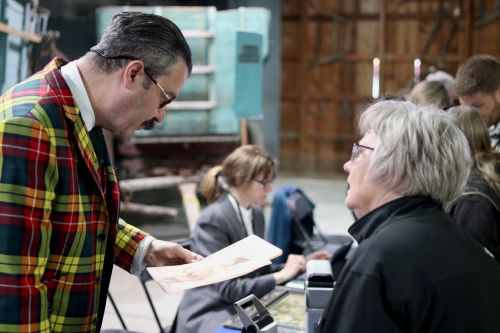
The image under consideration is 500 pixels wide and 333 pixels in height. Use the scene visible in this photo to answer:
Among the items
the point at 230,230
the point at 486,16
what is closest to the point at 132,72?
the point at 230,230

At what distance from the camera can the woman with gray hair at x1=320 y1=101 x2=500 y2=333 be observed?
153 centimetres

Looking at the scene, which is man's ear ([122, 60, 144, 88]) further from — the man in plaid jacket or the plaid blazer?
the plaid blazer

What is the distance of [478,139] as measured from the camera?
10.2 feet

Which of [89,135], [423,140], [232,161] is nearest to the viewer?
[423,140]

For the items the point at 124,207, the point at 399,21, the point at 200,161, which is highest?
the point at 399,21

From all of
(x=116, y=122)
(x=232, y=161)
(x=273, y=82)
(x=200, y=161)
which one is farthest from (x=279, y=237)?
(x=273, y=82)

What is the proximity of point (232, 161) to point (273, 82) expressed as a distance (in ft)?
29.4

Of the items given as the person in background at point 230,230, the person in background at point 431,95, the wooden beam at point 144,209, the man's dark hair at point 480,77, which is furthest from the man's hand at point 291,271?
the wooden beam at point 144,209

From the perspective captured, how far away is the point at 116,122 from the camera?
188 cm

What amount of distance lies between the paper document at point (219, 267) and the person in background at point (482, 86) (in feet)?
7.36

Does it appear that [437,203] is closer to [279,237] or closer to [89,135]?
[89,135]

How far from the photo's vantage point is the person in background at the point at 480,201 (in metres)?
2.88

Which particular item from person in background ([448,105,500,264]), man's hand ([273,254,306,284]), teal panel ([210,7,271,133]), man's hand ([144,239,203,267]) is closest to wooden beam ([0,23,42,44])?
man's hand ([273,254,306,284])

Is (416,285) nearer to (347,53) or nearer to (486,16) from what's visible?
(486,16)
